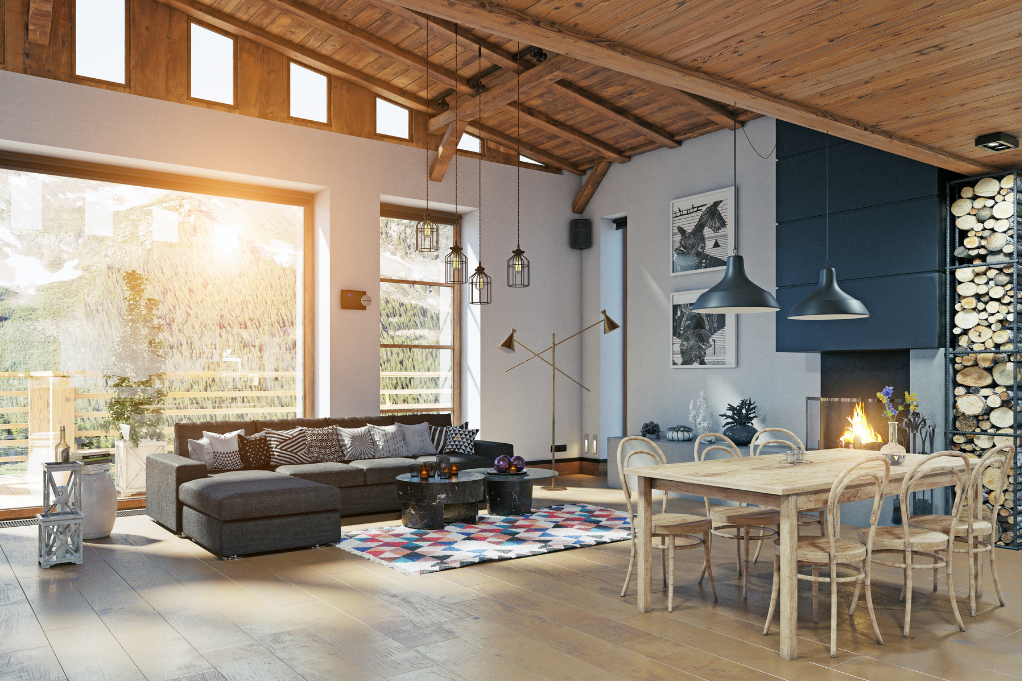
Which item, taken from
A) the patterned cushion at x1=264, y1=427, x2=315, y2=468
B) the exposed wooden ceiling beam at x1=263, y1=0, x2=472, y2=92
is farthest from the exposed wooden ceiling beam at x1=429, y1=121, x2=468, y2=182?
the patterned cushion at x1=264, y1=427, x2=315, y2=468

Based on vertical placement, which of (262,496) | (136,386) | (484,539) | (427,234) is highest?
(427,234)

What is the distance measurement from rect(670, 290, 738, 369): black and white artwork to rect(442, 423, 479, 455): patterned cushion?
→ 7.99ft

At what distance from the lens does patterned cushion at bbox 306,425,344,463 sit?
7.15 meters

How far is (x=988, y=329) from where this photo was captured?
18.9 ft

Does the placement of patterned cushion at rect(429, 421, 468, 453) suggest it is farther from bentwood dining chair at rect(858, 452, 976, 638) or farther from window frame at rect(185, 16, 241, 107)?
bentwood dining chair at rect(858, 452, 976, 638)

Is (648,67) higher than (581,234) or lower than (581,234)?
lower

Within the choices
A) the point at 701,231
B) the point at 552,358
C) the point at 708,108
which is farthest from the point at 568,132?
the point at 552,358

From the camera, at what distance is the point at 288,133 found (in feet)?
25.8

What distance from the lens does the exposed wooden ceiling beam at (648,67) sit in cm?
316

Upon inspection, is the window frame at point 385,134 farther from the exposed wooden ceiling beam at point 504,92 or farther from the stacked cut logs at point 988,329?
the stacked cut logs at point 988,329

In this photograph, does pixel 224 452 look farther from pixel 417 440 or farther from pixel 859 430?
pixel 859 430

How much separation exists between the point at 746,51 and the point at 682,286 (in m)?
5.04

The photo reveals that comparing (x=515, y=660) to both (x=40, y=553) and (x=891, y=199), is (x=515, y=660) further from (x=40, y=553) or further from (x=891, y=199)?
(x=891, y=199)

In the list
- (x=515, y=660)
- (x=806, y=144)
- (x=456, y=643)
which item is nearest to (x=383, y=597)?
(x=456, y=643)
